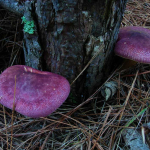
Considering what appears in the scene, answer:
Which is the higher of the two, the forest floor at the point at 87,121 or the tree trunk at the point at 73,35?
the tree trunk at the point at 73,35

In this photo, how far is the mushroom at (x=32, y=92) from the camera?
1.34 meters

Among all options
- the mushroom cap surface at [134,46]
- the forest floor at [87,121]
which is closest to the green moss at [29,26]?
the forest floor at [87,121]

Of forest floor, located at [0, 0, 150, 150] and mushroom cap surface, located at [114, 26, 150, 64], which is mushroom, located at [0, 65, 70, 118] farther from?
mushroom cap surface, located at [114, 26, 150, 64]

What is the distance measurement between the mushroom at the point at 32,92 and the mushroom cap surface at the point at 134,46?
3.05ft

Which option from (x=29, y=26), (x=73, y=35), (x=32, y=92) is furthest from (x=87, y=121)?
(x=29, y=26)

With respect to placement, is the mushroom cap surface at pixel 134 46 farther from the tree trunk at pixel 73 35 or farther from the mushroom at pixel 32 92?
the mushroom at pixel 32 92

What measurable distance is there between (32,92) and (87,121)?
921 millimetres

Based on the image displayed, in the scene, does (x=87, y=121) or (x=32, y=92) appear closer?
(x=32, y=92)

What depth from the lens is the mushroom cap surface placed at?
182 cm

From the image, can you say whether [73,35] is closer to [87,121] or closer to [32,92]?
[32,92]

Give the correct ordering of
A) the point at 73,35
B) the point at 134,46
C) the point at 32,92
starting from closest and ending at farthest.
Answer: the point at 32,92 → the point at 73,35 → the point at 134,46

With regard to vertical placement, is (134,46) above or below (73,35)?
below

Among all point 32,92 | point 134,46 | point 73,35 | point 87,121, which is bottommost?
point 87,121

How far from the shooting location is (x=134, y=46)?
1.90m
